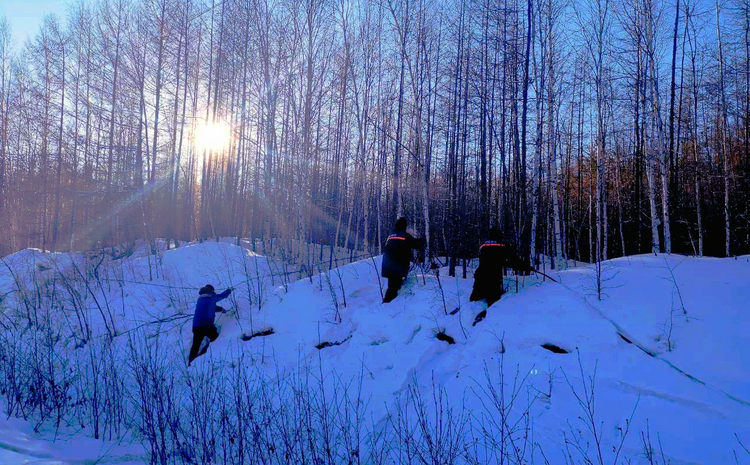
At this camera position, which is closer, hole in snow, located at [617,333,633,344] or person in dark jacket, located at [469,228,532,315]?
hole in snow, located at [617,333,633,344]

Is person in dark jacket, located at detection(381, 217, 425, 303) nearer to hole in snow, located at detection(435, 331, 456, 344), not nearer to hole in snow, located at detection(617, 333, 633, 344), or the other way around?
hole in snow, located at detection(435, 331, 456, 344)

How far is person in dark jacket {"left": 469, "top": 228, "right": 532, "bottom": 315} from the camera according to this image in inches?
271

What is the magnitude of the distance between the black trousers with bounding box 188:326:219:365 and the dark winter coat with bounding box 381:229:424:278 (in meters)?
3.45

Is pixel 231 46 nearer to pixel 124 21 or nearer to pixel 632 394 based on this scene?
pixel 124 21

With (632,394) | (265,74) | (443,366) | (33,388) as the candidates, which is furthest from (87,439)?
(265,74)

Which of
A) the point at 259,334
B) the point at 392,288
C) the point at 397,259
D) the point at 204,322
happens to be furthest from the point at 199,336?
the point at 397,259

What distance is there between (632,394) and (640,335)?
3.37 ft

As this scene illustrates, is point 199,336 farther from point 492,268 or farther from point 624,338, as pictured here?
point 624,338

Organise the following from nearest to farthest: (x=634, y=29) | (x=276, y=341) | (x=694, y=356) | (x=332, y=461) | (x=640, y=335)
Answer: (x=332, y=461) < (x=694, y=356) < (x=640, y=335) < (x=276, y=341) < (x=634, y=29)

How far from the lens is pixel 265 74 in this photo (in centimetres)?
1255

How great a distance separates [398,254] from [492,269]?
1775 millimetres

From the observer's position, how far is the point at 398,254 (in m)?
7.80

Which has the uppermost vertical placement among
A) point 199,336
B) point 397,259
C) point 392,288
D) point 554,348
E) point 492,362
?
point 397,259

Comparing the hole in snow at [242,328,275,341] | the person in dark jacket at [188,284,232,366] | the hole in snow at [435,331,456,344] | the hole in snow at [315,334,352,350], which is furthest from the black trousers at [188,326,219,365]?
the hole in snow at [435,331,456,344]
